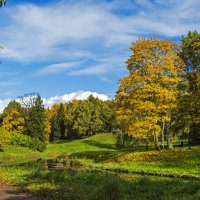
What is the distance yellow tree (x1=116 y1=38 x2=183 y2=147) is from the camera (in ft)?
132

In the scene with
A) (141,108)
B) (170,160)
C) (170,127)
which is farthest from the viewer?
(170,127)

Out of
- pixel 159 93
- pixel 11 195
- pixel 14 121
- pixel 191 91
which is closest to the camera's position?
pixel 11 195

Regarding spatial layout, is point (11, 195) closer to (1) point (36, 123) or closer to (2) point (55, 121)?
(1) point (36, 123)

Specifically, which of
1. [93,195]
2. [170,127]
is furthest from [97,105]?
[93,195]

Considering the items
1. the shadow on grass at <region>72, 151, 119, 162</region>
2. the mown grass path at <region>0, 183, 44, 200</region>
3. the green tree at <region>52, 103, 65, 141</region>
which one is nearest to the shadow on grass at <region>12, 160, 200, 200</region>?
the mown grass path at <region>0, 183, 44, 200</region>

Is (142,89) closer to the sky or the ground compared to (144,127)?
closer to the sky

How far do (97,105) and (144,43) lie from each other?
8879 centimetres

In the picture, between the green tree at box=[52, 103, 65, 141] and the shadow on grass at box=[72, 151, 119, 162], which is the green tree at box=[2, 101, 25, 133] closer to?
the green tree at box=[52, 103, 65, 141]

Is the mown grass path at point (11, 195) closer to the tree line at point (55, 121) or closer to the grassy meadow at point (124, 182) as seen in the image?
the grassy meadow at point (124, 182)

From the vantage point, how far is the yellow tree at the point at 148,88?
4009 centimetres

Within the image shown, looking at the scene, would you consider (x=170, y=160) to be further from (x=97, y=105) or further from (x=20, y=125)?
(x=97, y=105)

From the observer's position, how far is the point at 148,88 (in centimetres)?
4038

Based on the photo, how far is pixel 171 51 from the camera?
143ft

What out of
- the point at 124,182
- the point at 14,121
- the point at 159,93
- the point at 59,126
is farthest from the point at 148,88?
the point at 59,126
